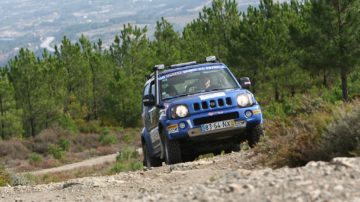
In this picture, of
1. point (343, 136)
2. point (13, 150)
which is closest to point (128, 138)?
point (13, 150)

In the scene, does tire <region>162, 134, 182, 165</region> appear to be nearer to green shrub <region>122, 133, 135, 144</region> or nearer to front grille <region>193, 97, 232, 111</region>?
front grille <region>193, 97, 232, 111</region>

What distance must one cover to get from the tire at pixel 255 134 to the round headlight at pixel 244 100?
0.44m

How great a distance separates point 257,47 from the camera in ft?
147

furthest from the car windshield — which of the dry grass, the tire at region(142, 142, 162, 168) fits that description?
the dry grass

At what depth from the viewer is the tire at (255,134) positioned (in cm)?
1105

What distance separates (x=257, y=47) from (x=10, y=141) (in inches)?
738

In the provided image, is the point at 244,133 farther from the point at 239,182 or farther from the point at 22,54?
the point at 22,54

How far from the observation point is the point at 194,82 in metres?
11.7

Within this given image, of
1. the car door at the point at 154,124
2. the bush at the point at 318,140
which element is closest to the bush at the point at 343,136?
the bush at the point at 318,140

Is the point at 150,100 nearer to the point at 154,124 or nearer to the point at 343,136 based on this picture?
the point at 154,124

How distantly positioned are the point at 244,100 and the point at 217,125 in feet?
2.21

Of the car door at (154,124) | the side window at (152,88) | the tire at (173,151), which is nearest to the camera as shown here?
the tire at (173,151)

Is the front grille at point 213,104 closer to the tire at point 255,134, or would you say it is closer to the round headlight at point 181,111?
the round headlight at point 181,111

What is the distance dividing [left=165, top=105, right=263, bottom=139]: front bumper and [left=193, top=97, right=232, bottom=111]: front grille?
102 millimetres
